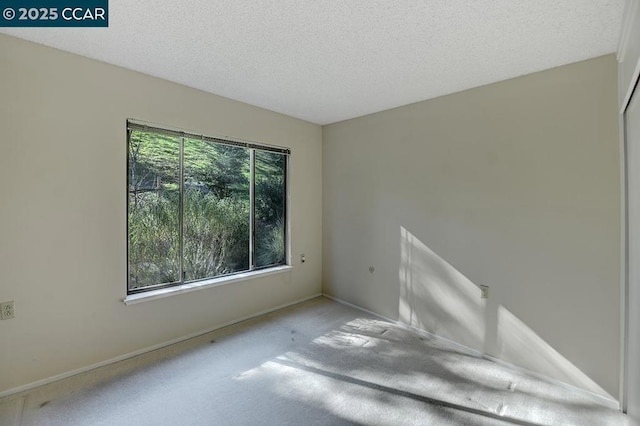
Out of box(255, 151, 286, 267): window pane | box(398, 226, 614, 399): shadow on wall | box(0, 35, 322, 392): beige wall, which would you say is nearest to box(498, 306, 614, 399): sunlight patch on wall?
box(398, 226, 614, 399): shadow on wall

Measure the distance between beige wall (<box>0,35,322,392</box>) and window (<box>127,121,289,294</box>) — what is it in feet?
0.49

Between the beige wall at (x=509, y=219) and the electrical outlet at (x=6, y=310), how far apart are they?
3182mm

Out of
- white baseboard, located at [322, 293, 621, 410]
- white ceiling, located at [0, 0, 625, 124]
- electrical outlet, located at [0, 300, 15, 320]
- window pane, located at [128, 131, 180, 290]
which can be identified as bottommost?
white baseboard, located at [322, 293, 621, 410]

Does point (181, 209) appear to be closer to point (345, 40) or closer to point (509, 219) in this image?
point (345, 40)

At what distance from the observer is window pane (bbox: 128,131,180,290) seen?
260cm

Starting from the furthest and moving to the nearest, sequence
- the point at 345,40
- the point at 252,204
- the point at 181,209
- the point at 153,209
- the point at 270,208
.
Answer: the point at 270,208, the point at 252,204, the point at 181,209, the point at 153,209, the point at 345,40

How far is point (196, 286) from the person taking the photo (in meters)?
2.90

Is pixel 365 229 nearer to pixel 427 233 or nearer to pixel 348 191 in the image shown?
pixel 348 191

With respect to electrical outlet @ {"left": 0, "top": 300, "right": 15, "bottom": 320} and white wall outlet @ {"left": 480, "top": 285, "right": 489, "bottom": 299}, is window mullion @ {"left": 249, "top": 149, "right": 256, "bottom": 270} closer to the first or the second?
electrical outlet @ {"left": 0, "top": 300, "right": 15, "bottom": 320}

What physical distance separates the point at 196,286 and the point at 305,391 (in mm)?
1509

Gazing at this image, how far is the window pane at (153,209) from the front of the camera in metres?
2.60

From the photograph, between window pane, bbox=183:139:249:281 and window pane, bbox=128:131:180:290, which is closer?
window pane, bbox=128:131:180:290

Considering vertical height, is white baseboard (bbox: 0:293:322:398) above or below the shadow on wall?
below

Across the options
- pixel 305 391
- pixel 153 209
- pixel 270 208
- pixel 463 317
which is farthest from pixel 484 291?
pixel 153 209
